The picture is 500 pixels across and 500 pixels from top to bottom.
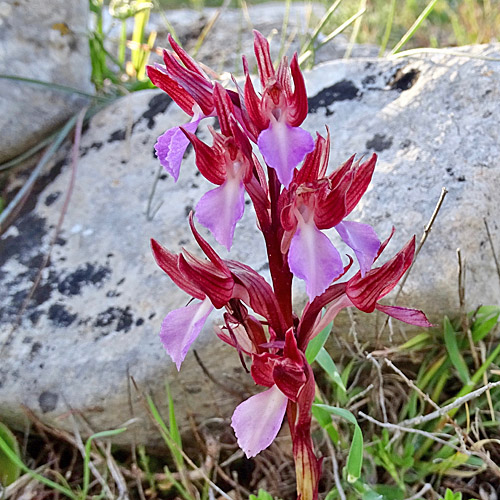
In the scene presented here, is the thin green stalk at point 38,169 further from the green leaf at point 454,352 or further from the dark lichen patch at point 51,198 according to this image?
the green leaf at point 454,352

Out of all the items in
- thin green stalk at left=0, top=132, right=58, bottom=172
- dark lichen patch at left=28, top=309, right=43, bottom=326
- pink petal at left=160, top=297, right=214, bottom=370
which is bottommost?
dark lichen patch at left=28, top=309, right=43, bottom=326

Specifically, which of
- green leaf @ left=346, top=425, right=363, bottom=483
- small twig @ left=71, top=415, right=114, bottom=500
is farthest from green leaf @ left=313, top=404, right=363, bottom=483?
small twig @ left=71, top=415, right=114, bottom=500

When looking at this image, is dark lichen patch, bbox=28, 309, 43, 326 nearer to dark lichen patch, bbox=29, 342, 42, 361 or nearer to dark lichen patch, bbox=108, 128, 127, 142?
dark lichen patch, bbox=29, 342, 42, 361

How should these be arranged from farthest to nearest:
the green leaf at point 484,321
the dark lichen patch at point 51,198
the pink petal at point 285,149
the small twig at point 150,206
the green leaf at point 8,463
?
the dark lichen patch at point 51,198
the small twig at point 150,206
the green leaf at point 8,463
the green leaf at point 484,321
the pink petal at point 285,149

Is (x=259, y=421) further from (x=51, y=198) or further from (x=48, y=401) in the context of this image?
(x=51, y=198)

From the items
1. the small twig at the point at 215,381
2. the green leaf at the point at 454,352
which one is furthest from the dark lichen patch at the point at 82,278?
the green leaf at the point at 454,352

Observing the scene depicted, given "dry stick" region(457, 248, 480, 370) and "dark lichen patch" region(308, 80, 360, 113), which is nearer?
"dry stick" region(457, 248, 480, 370)

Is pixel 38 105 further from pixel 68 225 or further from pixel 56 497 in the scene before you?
pixel 56 497

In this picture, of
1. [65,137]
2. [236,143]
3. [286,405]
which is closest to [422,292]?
[286,405]
